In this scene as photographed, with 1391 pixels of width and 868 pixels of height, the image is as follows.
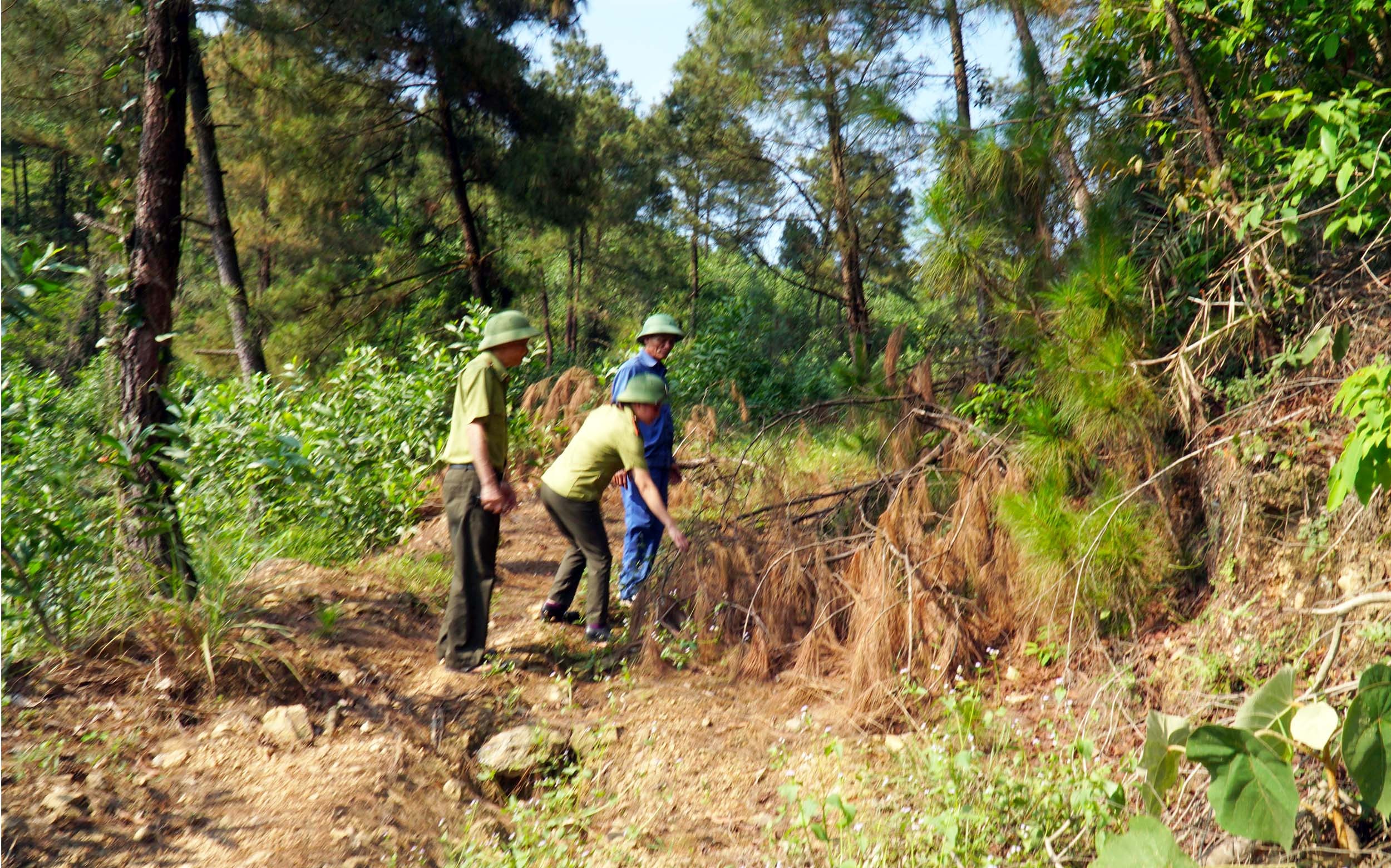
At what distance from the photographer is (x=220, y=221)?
37.0 ft

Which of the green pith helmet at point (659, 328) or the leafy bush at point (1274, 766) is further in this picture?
the green pith helmet at point (659, 328)

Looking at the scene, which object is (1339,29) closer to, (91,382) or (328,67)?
(91,382)

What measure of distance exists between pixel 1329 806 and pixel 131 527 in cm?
456

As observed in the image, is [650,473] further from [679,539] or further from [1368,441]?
[1368,441]

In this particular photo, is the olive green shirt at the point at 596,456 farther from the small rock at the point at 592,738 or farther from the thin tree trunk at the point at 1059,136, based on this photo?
the thin tree trunk at the point at 1059,136

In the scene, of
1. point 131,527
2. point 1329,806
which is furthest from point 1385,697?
point 131,527

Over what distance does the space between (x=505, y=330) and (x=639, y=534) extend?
159 centimetres

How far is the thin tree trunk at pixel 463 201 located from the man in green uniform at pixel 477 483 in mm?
8791

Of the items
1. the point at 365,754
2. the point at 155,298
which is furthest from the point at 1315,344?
the point at 155,298

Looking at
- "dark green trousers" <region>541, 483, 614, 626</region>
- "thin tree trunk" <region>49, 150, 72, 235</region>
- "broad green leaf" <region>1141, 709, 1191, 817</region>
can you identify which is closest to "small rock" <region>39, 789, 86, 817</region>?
"dark green trousers" <region>541, 483, 614, 626</region>

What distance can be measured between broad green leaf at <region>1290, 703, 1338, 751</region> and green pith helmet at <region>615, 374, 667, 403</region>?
320 cm

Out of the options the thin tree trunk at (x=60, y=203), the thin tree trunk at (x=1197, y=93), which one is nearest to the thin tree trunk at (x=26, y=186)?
the thin tree trunk at (x=60, y=203)

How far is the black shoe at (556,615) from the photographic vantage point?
218 inches

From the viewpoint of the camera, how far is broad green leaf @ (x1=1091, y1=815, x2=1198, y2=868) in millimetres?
2807
